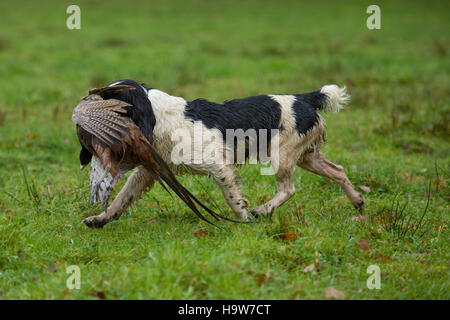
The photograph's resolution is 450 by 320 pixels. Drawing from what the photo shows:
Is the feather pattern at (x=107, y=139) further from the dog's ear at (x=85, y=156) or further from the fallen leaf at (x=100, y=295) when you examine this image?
the fallen leaf at (x=100, y=295)

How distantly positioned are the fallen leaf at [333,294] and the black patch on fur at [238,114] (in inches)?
71.6

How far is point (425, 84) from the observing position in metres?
11.7

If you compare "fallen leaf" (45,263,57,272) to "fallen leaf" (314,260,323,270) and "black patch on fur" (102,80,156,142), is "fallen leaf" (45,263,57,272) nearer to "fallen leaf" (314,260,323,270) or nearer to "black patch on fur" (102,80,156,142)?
"black patch on fur" (102,80,156,142)

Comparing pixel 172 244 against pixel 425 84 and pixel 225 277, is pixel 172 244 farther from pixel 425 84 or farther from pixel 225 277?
pixel 425 84

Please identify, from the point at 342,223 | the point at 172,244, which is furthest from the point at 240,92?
the point at 172,244

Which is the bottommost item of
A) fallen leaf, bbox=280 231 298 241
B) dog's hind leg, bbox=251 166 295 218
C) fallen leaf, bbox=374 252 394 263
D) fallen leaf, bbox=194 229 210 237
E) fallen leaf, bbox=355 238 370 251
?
fallen leaf, bbox=374 252 394 263

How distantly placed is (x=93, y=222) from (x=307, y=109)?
2.32 meters

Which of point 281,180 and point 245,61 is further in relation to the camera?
point 245,61

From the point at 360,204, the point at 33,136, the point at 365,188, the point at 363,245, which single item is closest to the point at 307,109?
the point at 360,204

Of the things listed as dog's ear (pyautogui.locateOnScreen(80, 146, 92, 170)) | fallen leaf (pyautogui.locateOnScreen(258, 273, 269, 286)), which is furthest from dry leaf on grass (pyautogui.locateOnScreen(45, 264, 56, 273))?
fallen leaf (pyautogui.locateOnScreen(258, 273, 269, 286))

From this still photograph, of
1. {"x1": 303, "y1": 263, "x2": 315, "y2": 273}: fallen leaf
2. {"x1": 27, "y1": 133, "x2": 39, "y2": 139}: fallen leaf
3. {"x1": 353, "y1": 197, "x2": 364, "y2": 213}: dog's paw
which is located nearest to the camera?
{"x1": 303, "y1": 263, "x2": 315, "y2": 273}: fallen leaf

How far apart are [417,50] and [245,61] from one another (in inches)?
192

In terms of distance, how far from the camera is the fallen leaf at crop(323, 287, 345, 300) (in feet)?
13.4

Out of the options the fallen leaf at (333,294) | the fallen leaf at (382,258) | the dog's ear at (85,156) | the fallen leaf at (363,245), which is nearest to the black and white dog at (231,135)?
the dog's ear at (85,156)
